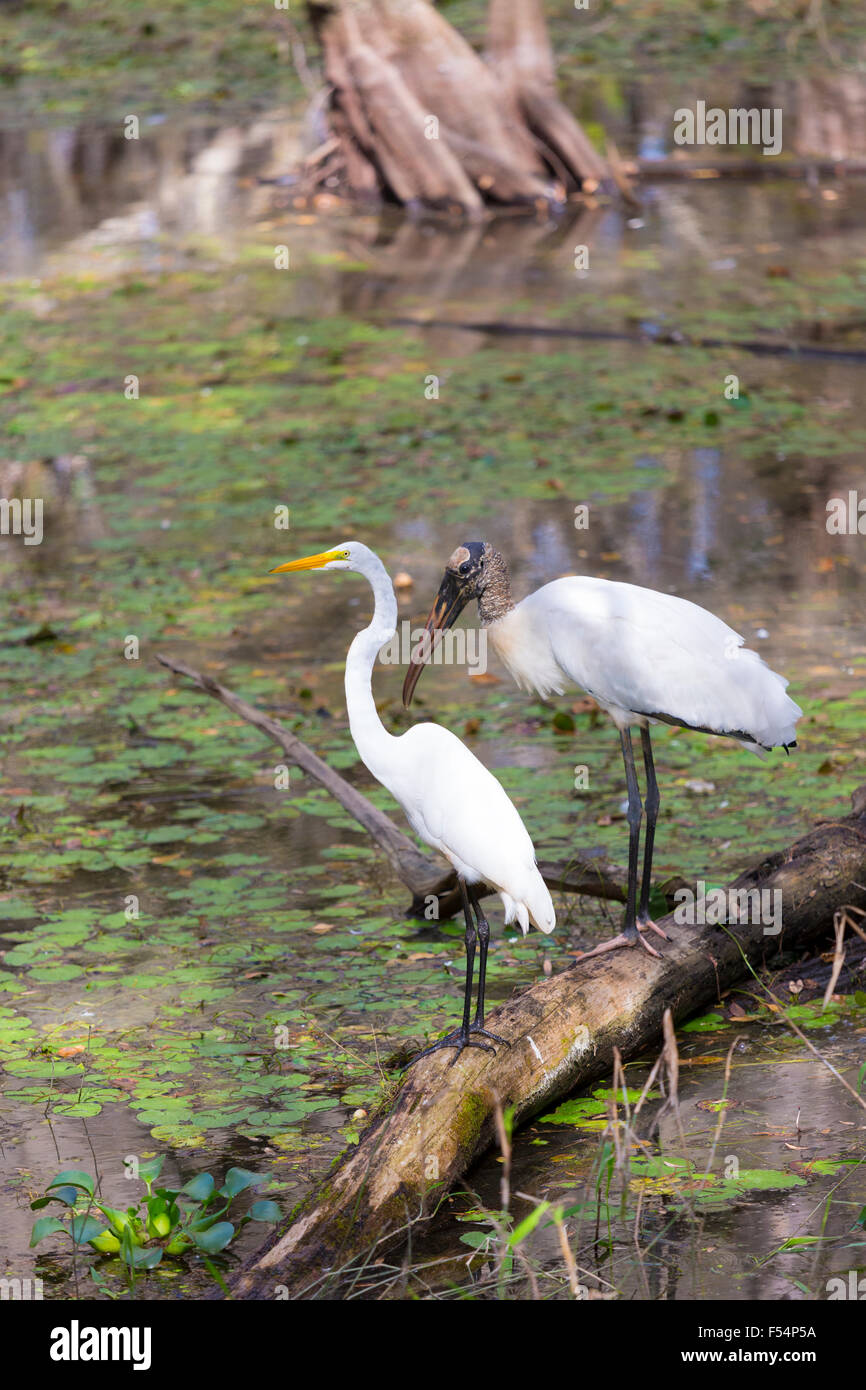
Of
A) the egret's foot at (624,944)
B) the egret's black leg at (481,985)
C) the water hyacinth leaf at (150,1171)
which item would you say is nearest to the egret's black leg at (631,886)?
the egret's foot at (624,944)

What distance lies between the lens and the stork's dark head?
5531mm

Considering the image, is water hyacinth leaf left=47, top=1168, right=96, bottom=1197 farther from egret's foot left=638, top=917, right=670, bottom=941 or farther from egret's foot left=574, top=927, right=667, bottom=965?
egret's foot left=638, top=917, right=670, bottom=941

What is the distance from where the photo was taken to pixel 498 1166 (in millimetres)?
4672

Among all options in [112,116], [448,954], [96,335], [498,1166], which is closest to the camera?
[498,1166]

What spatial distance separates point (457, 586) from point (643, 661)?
0.66 metres

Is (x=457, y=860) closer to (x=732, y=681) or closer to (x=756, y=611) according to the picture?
(x=732, y=681)

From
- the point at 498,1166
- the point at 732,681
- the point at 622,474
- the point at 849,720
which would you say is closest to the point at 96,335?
the point at 622,474

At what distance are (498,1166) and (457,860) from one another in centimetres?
84

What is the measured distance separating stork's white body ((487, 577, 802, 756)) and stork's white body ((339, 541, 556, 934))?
0.76 m

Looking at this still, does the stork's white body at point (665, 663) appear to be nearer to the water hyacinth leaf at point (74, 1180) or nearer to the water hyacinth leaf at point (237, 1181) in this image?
the water hyacinth leaf at point (237, 1181)

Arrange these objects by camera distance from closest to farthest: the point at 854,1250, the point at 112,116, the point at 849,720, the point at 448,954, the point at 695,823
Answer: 1. the point at 854,1250
2. the point at 448,954
3. the point at 695,823
4. the point at 849,720
5. the point at 112,116

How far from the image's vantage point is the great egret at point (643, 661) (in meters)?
5.41

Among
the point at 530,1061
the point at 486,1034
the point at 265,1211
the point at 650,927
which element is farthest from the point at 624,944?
the point at 265,1211

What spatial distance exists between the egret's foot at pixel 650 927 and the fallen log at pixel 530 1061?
0.03m
